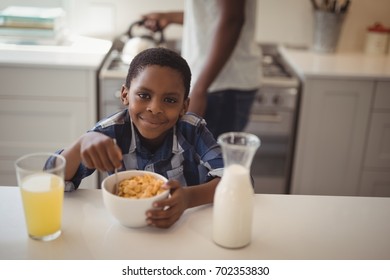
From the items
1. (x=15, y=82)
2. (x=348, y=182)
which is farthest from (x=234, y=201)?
(x=348, y=182)

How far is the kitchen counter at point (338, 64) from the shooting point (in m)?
1.60

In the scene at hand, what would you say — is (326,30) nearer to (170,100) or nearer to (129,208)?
(170,100)

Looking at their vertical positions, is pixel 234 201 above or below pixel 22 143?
above

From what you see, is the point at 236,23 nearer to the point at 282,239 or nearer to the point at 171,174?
the point at 171,174

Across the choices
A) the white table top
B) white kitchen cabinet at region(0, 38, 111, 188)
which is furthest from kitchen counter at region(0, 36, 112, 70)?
the white table top

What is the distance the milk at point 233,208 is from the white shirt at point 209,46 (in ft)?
2.44

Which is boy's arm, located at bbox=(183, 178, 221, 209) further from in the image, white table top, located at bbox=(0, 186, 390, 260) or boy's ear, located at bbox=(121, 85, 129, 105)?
boy's ear, located at bbox=(121, 85, 129, 105)

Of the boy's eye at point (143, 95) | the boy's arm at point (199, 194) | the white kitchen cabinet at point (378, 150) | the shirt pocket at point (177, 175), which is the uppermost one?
the boy's eye at point (143, 95)

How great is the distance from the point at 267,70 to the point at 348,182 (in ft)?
1.57

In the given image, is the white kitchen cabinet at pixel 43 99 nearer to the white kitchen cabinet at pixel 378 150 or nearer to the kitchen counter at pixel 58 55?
the kitchen counter at pixel 58 55

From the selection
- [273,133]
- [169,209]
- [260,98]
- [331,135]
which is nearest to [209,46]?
[260,98]

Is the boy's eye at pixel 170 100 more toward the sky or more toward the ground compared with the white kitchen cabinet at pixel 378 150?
more toward the sky

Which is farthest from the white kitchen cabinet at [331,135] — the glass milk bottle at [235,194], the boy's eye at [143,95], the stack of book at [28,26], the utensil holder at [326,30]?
the glass milk bottle at [235,194]
